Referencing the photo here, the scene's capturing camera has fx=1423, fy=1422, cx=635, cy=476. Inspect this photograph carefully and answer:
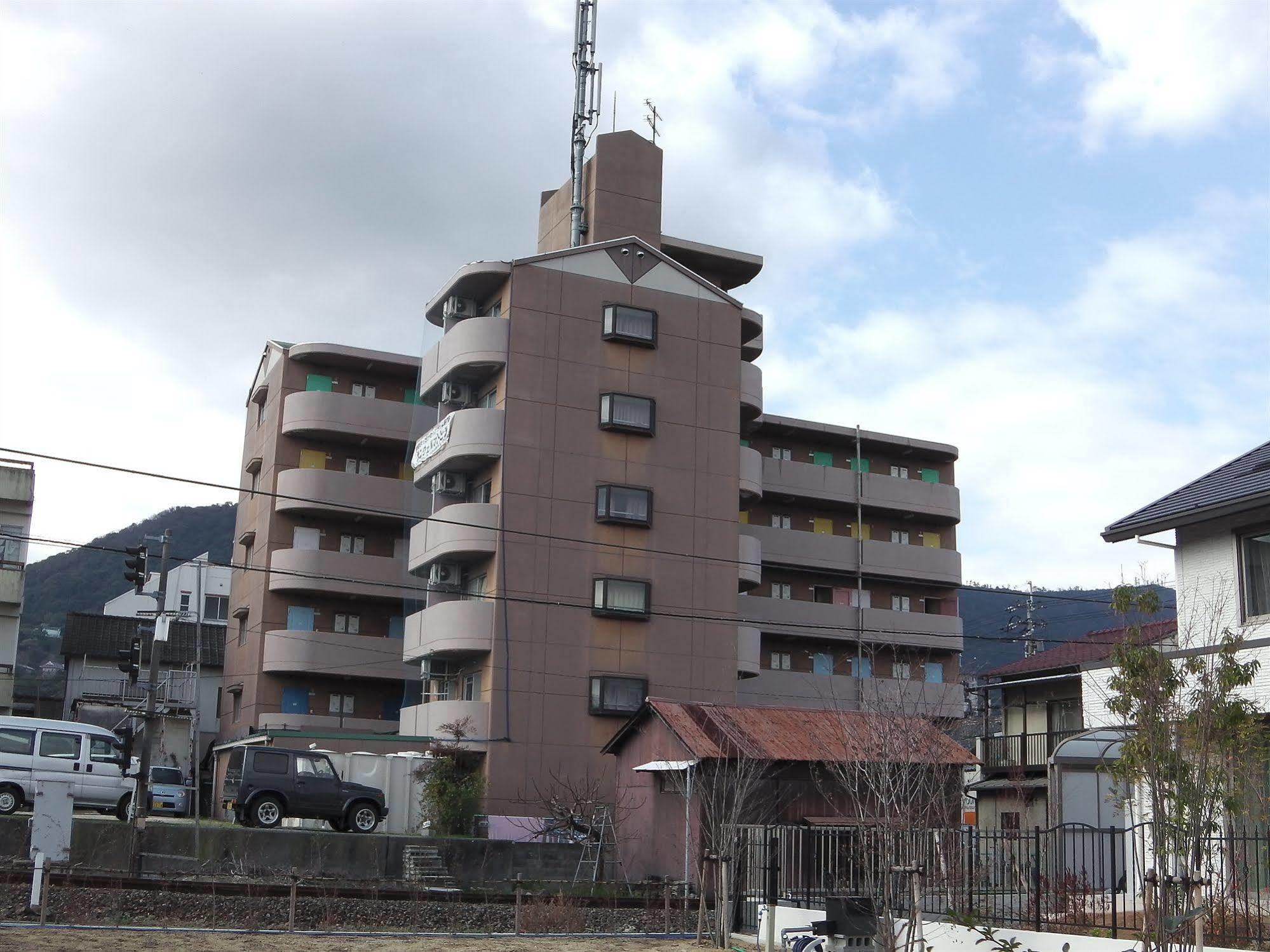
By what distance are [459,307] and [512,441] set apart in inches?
266

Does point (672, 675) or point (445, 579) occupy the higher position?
point (445, 579)

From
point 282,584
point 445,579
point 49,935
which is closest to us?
point 49,935

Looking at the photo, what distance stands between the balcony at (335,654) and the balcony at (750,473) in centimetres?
1442

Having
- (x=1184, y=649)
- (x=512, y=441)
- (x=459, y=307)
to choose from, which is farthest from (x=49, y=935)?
(x=459, y=307)

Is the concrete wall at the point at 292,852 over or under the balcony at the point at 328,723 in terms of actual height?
under

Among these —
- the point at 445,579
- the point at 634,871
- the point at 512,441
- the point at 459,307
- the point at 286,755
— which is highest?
the point at 459,307

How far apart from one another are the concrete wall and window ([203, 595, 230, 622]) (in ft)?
148

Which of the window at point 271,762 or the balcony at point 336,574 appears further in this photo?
the balcony at point 336,574

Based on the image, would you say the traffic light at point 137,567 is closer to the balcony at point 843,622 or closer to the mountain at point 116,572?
the balcony at point 843,622

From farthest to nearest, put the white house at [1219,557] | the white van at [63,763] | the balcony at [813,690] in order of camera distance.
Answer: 1. the balcony at [813,690]
2. the white van at [63,763]
3. the white house at [1219,557]

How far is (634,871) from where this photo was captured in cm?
3728

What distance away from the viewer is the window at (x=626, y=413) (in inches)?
1907

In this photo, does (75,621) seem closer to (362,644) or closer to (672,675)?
(362,644)

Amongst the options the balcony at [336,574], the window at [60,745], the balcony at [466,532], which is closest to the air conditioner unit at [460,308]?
the balcony at [466,532]
